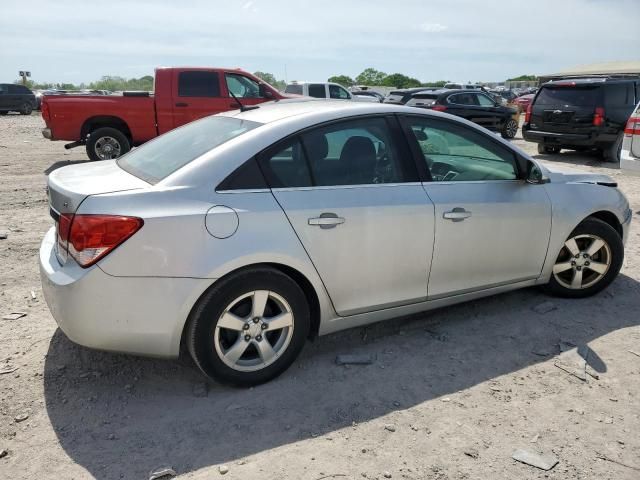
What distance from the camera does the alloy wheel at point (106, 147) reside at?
1077cm

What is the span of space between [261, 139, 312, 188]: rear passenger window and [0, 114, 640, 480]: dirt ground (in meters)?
1.16

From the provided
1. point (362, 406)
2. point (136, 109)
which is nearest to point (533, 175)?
point (362, 406)

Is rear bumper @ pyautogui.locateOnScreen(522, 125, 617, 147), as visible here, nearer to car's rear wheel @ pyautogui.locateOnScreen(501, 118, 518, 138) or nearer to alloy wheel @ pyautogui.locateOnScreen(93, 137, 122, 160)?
car's rear wheel @ pyautogui.locateOnScreen(501, 118, 518, 138)

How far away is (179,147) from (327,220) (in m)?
1.07

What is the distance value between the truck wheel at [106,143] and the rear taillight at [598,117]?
968 centimetres

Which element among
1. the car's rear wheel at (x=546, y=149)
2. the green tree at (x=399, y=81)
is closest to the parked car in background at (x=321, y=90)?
the car's rear wheel at (x=546, y=149)

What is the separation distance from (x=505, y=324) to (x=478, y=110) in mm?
13835

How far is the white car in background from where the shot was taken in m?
7.73

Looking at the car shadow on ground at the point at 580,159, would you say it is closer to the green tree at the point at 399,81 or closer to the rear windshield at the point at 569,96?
the rear windshield at the point at 569,96

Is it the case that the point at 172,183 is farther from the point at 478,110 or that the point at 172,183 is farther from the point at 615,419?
the point at 478,110

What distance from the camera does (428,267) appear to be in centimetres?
358

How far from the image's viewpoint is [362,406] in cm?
304

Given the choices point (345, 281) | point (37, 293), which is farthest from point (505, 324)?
point (37, 293)

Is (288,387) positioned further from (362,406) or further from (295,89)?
(295,89)
